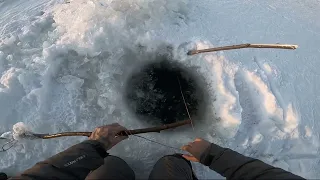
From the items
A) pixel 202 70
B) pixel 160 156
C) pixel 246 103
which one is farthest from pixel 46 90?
pixel 246 103

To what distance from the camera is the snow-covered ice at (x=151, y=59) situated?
9.75 ft

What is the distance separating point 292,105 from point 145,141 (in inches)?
63.4

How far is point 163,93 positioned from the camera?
131 inches

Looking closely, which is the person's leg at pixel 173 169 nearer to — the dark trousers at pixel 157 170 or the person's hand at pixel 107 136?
the dark trousers at pixel 157 170

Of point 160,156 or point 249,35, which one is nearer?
point 160,156

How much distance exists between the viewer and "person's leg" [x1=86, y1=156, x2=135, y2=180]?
2363 mm

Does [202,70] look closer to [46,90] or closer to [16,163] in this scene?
[46,90]

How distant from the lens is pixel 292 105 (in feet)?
10.2

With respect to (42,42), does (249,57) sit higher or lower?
lower

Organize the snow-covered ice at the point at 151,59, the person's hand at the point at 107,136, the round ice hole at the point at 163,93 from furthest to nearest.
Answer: the round ice hole at the point at 163,93 < the snow-covered ice at the point at 151,59 < the person's hand at the point at 107,136

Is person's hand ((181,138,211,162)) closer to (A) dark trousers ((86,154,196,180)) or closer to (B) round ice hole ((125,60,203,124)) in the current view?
(A) dark trousers ((86,154,196,180))

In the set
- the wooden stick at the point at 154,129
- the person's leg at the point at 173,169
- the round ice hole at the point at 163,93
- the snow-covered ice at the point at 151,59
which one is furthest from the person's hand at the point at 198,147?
the round ice hole at the point at 163,93

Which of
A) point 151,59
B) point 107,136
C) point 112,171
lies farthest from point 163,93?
point 112,171

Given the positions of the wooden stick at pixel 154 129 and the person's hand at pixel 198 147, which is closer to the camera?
the person's hand at pixel 198 147
